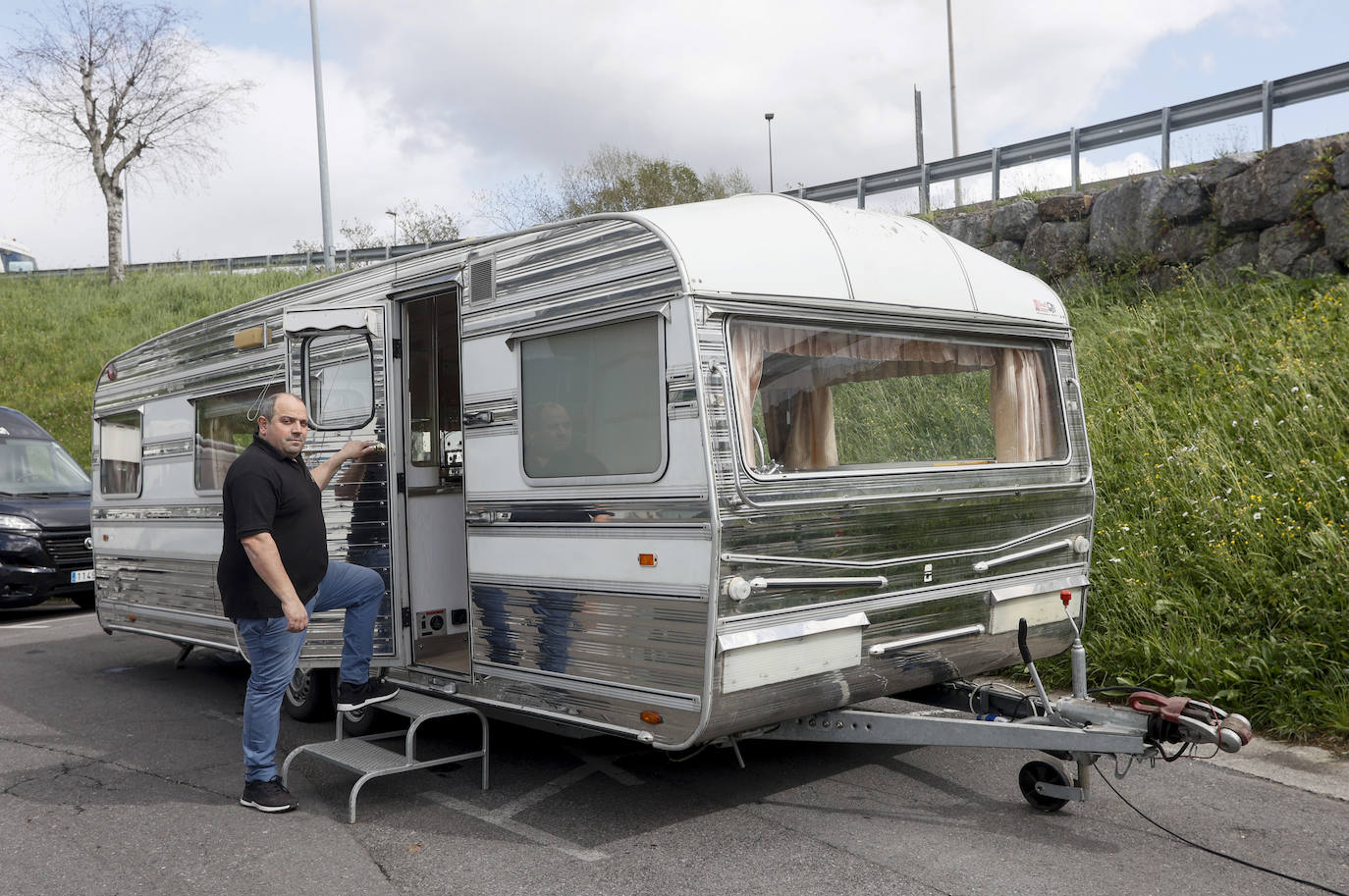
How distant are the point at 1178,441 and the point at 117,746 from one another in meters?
7.14

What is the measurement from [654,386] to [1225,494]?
442 centimetres

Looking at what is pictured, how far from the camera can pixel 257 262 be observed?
29.1 meters

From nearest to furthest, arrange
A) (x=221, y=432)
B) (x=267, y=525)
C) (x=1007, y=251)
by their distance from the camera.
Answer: (x=267, y=525) < (x=221, y=432) < (x=1007, y=251)

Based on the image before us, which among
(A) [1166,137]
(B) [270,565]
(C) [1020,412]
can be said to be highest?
(A) [1166,137]

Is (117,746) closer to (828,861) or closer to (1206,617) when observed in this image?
(828,861)

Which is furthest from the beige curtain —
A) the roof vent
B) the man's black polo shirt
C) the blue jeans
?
the blue jeans

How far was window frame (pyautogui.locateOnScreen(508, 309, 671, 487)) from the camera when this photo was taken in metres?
4.30

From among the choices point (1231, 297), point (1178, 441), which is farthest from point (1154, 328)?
point (1178, 441)

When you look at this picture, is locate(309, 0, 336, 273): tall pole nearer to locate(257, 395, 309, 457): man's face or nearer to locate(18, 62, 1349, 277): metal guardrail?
locate(18, 62, 1349, 277): metal guardrail

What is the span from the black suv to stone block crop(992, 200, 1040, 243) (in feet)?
34.3

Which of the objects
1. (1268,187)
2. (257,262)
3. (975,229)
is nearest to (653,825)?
(1268,187)

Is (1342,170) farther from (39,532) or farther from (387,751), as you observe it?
(39,532)

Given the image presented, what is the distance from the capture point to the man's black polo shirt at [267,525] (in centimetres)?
484

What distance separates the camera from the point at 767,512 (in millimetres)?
4211
